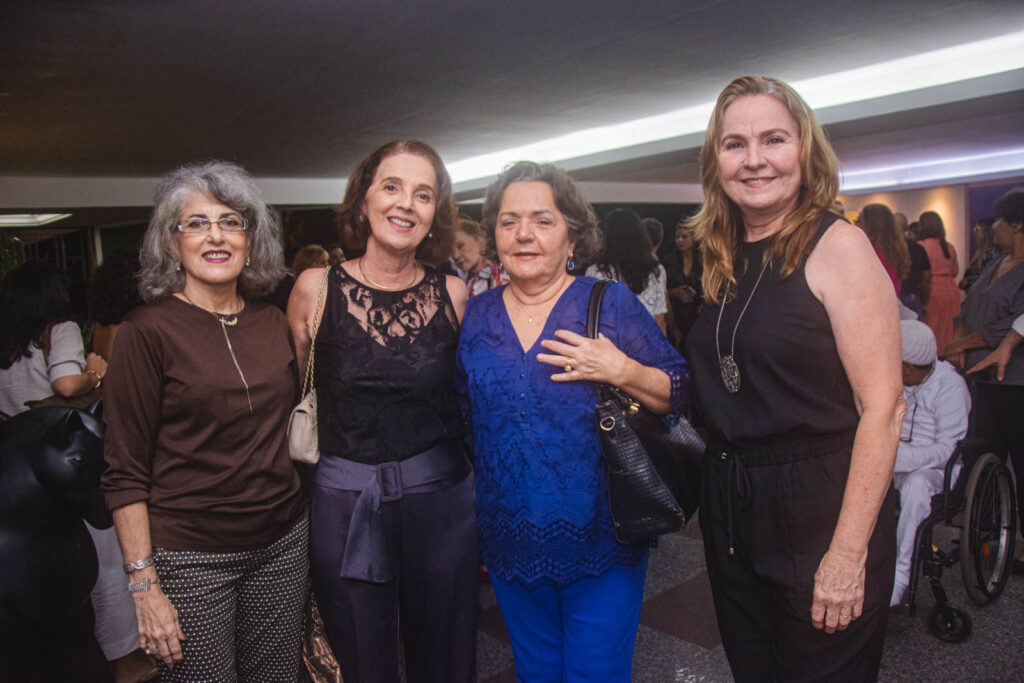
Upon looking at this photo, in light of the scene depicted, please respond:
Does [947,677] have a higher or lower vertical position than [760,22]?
lower

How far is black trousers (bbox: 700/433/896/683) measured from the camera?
56.7 inches

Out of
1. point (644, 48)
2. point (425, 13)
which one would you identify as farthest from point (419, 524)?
point (644, 48)

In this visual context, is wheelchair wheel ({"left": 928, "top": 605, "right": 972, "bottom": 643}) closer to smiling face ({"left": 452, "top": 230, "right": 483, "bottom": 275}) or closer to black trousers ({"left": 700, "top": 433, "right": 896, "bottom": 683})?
black trousers ({"left": 700, "top": 433, "right": 896, "bottom": 683})

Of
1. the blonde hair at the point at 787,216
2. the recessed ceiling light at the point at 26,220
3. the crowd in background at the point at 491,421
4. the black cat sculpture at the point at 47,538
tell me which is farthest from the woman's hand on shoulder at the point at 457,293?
the recessed ceiling light at the point at 26,220

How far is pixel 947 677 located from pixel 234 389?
2.60 m

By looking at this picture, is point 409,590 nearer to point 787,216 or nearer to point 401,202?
point 401,202

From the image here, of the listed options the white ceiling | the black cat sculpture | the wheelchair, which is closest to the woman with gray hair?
the black cat sculpture

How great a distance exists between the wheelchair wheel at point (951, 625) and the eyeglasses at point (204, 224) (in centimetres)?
294

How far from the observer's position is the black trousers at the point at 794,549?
1.44m

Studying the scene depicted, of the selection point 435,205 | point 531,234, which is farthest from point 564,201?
point 435,205

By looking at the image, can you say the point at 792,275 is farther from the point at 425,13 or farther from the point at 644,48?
the point at 644,48

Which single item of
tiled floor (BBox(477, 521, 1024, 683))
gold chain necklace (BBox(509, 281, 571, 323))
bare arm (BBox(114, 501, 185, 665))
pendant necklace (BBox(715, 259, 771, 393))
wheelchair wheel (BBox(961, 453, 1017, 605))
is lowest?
tiled floor (BBox(477, 521, 1024, 683))

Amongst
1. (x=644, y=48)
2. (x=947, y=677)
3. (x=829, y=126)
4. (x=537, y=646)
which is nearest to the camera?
(x=537, y=646)

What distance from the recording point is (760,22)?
4848 mm
